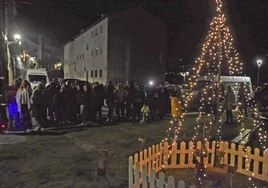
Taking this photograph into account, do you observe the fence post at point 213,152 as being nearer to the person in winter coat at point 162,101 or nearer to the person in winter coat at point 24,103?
the person in winter coat at point 24,103

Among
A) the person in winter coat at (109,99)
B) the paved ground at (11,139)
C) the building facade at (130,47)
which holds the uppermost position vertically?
the building facade at (130,47)

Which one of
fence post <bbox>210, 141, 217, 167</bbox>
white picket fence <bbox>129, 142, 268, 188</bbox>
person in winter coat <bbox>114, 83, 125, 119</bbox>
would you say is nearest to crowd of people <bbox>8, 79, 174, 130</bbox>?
person in winter coat <bbox>114, 83, 125, 119</bbox>

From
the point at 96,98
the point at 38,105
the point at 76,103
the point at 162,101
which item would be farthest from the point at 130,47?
the point at 38,105

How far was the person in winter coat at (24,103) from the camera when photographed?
1064 cm

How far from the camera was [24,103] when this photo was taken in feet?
35.4

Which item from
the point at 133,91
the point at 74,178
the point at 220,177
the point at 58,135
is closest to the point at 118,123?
the point at 133,91

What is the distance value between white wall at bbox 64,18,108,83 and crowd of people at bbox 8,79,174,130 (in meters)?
23.4

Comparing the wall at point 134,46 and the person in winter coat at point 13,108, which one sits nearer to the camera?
the person in winter coat at point 13,108

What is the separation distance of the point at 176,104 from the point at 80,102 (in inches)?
196

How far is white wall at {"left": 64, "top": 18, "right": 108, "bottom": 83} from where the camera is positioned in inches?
1489

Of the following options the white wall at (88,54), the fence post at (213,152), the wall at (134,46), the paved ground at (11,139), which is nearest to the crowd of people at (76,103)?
the paved ground at (11,139)

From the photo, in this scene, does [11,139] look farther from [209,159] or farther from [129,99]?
[209,159]

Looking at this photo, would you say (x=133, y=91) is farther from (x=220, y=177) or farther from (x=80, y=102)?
(x=220, y=177)

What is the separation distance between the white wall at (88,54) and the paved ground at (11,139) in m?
27.7
